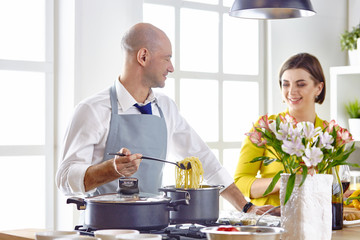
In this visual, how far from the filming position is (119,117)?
2951 millimetres

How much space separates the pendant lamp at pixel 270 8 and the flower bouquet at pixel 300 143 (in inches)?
37.9

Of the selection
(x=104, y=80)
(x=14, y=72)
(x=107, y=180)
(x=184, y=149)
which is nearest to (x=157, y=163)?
(x=184, y=149)

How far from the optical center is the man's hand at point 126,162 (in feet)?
7.60

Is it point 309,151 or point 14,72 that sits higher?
point 14,72

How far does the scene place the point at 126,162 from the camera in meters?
2.34

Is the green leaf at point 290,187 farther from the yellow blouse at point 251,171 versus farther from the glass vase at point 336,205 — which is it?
the yellow blouse at point 251,171

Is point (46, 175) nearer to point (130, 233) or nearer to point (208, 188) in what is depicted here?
point (208, 188)

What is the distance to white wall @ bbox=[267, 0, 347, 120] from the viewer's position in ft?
16.6

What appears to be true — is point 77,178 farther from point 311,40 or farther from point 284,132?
point 311,40

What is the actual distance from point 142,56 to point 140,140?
16.3 inches

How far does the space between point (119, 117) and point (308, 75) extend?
1396 millimetres

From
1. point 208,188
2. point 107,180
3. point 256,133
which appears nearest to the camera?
point 256,133

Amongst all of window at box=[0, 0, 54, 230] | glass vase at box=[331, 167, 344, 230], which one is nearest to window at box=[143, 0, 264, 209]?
window at box=[0, 0, 54, 230]

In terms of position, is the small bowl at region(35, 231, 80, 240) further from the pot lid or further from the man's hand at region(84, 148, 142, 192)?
the man's hand at region(84, 148, 142, 192)
